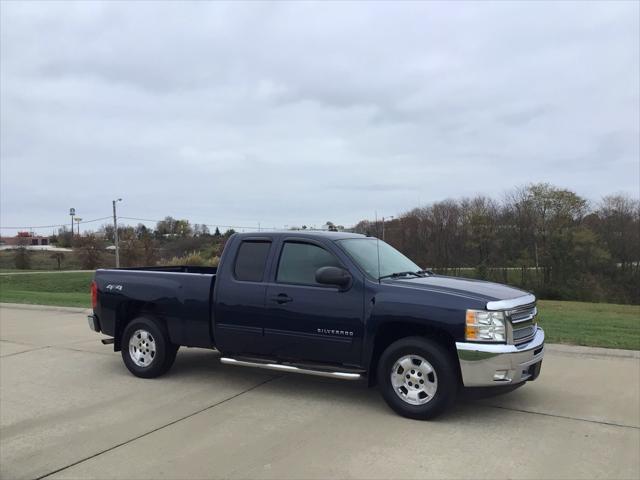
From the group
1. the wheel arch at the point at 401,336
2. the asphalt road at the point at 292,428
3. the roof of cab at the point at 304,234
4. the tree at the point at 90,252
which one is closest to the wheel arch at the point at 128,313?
the asphalt road at the point at 292,428

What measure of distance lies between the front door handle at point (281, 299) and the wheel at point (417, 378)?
3.96 feet

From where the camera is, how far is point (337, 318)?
5.61 metres

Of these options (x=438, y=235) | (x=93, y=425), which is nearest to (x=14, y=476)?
(x=93, y=425)

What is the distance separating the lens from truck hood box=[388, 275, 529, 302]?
5203mm

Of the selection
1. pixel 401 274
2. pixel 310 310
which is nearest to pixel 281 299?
pixel 310 310

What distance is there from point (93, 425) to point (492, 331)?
3.84 meters

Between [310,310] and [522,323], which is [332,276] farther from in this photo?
[522,323]

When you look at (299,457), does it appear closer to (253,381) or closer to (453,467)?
(453,467)

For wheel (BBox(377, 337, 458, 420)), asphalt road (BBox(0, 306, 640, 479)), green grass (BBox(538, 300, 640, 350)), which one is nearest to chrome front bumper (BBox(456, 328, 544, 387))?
wheel (BBox(377, 337, 458, 420))

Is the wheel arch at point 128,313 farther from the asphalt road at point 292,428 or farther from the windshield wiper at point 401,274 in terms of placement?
the windshield wiper at point 401,274

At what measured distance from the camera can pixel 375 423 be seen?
511 cm

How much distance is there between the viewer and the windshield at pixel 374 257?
5867 mm

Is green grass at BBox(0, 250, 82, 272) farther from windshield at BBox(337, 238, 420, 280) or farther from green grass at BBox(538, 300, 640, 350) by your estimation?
windshield at BBox(337, 238, 420, 280)

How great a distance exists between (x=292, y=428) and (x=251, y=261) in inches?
83.4
